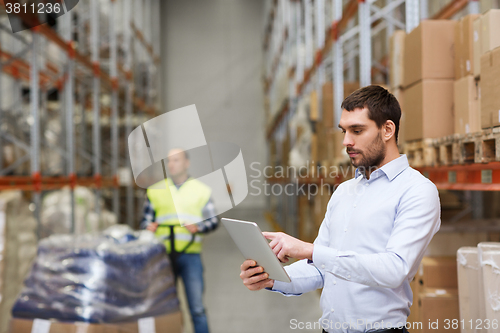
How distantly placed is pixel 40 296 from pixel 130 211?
26.8 feet

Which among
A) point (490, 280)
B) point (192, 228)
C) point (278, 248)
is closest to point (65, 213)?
point (192, 228)

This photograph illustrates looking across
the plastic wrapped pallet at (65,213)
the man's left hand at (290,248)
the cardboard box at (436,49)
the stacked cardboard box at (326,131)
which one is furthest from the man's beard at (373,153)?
the plastic wrapped pallet at (65,213)

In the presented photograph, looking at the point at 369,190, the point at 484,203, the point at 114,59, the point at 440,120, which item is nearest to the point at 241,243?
the point at 369,190

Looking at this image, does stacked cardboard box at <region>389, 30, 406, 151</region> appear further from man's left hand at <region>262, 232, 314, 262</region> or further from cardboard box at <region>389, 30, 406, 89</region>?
man's left hand at <region>262, 232, 314, 262</region>

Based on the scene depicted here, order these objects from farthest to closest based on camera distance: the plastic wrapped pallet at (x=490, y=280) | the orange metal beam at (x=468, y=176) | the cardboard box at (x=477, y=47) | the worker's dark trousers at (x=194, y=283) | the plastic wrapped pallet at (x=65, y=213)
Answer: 1. the plastic wrapped pallet at (x=65, y=213)
2. the worker's dark trousers at (x=194, y=283)
3. the cardboard box at (x=477, y=47)
4. the orange metal beam at (x=468, y=176)
5. the plastic wrapped pallet at (x=490, y=280)

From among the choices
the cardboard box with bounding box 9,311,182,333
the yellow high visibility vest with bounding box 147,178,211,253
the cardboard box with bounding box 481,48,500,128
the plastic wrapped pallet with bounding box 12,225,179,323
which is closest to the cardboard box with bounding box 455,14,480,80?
the cardboard box with bounding box 481,48,500,128

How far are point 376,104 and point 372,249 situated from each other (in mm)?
544

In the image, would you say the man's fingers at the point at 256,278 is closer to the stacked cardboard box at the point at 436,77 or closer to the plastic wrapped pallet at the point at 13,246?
the stacked cardboard box at the point at 436,77

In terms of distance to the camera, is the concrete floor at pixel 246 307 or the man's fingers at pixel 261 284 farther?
the concrete floor at pixel 246 307

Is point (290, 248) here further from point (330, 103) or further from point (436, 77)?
point (330, 103)

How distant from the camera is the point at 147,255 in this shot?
345cm

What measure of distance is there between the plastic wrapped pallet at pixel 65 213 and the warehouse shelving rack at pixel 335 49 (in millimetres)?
3448

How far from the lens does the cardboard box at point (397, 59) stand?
371 centimetres

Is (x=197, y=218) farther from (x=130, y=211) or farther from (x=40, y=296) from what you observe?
(x=130, y=211)
